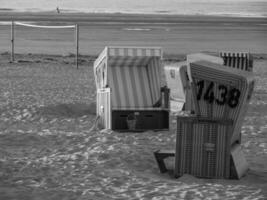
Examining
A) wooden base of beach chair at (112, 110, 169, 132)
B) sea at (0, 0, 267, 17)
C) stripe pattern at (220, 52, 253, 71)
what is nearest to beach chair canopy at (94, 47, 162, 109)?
wooden base of beach chair at (112, 110, 169, 132)

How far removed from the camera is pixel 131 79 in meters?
14.5

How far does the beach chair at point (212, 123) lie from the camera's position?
9.38 m

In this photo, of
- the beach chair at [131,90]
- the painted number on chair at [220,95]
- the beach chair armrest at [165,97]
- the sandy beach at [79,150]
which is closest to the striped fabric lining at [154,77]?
the beach chair at [131,90]

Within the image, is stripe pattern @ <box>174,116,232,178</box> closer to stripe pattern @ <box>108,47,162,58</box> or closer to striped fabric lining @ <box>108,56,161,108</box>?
stripe pattern @ <box>108,47,162,58</box>

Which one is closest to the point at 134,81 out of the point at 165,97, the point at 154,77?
the point at 154,77

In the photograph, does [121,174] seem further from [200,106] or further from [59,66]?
[59,66]

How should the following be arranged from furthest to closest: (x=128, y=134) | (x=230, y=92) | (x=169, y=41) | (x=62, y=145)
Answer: (x=169, y=41), (x=128, y=134), (x=62, y=145), (x=230, y=92)

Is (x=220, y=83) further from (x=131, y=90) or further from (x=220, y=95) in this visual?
(x=131, y=90)

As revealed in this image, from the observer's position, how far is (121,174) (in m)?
9.59

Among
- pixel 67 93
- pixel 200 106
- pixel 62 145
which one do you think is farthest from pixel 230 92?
pixel 67 93

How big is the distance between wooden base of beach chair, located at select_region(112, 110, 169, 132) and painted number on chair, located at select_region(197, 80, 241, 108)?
3908mm

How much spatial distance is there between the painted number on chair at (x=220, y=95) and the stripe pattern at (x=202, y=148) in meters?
0.24

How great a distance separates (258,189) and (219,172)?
0.88m

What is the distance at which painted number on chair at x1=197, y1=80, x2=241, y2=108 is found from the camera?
941 centimetres
